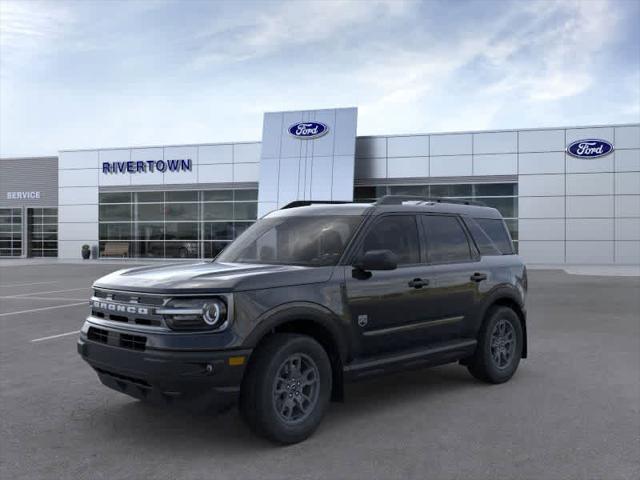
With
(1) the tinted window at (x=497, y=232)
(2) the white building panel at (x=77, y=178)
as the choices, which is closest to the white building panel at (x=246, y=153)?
(2) the white building panel at (x=77, y=178)

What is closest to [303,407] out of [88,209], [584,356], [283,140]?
[584,356]

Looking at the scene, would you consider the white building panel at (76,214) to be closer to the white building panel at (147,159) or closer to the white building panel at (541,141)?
the white building panel at (147,159)

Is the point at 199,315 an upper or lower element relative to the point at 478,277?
lower

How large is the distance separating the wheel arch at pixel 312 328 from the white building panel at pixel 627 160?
30.6 m

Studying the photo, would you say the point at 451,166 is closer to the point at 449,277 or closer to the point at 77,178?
the point at 77,178

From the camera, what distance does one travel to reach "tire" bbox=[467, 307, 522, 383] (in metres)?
6.50

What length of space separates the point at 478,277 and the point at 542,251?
2783 cm

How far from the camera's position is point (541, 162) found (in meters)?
32.4

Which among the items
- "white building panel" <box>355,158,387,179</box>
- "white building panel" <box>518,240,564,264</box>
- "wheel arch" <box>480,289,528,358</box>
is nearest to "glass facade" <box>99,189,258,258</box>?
"white building panel" <box>355,158,387,179</box>

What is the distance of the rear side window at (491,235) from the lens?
6.79m

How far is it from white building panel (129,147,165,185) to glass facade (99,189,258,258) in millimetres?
760

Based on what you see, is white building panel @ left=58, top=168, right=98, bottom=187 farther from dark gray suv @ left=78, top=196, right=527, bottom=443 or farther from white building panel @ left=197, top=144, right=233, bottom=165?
dark gray suv @ left=78, top=196, right=527, bottom=443

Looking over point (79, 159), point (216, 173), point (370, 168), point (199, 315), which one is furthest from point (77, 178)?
point (199, 315)

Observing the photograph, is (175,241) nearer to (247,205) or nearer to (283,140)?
(247,205)
